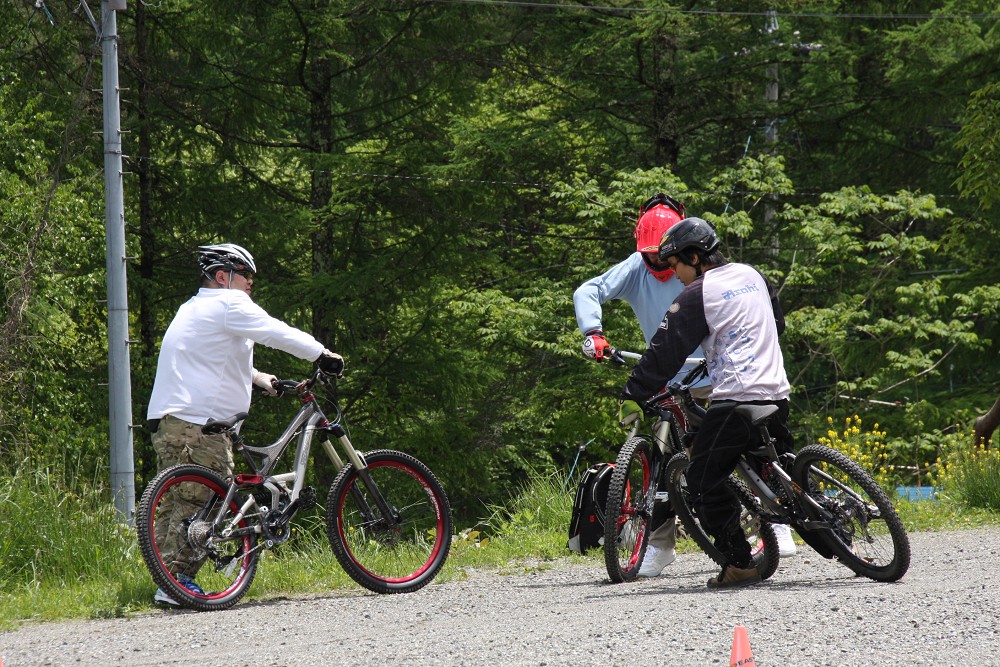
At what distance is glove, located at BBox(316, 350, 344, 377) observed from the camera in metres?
6.56

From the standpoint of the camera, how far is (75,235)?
1698cm

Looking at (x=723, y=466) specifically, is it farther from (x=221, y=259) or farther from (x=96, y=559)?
(x=96, y=559)

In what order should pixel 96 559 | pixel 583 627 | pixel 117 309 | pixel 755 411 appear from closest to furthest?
pixel 583 627, pixel 755 411, pixel 96 559, pixel 117 309

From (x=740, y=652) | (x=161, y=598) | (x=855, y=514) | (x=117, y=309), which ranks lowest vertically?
(x=161, y=598)

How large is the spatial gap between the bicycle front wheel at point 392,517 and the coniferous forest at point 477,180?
9.74 m

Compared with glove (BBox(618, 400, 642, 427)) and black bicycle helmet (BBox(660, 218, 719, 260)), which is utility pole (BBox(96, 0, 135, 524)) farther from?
black bicycle helmet (BBox(660, 218, 719, 260))

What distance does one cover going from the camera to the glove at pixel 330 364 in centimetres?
656

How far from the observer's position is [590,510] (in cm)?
702

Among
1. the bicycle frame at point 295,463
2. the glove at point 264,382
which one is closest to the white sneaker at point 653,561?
the bicycle frame at point 295,463

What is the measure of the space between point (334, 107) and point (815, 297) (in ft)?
28.3

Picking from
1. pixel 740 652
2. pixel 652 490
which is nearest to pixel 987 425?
pixel 652 490

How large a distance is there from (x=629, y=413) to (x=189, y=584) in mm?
2509

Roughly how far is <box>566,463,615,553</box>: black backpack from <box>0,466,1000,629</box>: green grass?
2.47 feet

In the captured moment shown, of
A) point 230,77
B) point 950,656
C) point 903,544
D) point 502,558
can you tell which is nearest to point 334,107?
point 230,77
